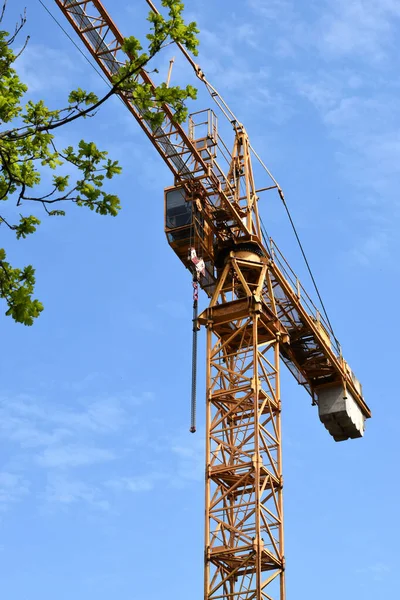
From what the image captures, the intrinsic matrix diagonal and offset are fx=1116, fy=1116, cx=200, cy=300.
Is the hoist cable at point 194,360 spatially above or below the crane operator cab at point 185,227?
below

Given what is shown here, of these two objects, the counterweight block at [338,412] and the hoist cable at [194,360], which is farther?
the counterweight block at [338,412]

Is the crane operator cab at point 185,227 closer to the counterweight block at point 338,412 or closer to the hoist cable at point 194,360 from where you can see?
the hoist cable at point 194,360

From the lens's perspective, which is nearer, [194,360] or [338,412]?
[194,360]

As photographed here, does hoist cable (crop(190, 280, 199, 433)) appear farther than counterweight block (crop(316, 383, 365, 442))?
No

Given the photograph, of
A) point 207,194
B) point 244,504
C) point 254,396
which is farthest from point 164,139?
point 244,504

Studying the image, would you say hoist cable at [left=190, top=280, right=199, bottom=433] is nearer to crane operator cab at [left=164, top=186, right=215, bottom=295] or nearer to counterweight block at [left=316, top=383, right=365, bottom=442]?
crane operator cab at [left=164, top=186, right=215, bottom=295]

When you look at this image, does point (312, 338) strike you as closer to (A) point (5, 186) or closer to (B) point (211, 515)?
(B) point (211, 515)

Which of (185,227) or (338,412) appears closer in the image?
(185,227)

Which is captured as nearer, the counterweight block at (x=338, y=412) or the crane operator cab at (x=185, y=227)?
the crane operator cab at (x=185, y=227)

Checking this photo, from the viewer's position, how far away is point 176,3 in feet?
44.1

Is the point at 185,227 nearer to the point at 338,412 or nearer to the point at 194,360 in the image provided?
the point at 194,360

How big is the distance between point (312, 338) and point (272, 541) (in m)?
10.2

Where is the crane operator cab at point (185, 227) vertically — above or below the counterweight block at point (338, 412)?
above

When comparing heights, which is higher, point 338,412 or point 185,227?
point 185,227
